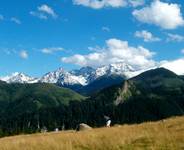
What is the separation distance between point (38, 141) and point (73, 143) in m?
2.20

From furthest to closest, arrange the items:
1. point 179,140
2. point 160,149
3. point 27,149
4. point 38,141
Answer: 1. point 38,141
2. point 27,149
3. point 179,140
4. point 160,149

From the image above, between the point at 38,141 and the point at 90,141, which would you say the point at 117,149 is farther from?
the point at 38,141

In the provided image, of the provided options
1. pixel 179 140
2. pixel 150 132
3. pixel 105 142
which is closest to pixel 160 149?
pixel 179 140

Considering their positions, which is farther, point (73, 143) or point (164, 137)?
point (73, 143)

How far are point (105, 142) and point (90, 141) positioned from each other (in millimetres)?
1018

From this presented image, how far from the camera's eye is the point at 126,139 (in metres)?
20.7

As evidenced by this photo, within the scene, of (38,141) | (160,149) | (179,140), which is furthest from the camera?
(38,141)

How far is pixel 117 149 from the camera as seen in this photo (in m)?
18.5

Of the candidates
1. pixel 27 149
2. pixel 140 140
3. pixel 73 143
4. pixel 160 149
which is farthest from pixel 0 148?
pixel 160 149

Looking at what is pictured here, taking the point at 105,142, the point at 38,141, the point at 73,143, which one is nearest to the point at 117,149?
the point at 105,142

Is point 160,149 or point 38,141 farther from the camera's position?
point 38,141

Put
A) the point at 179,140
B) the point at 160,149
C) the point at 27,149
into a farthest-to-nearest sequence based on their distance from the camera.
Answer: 1. the point at 27,149
2. the point at 179,140
3. the point at 160,149

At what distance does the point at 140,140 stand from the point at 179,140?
6.98 feet

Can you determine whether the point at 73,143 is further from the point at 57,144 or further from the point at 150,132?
the point at 150,132
